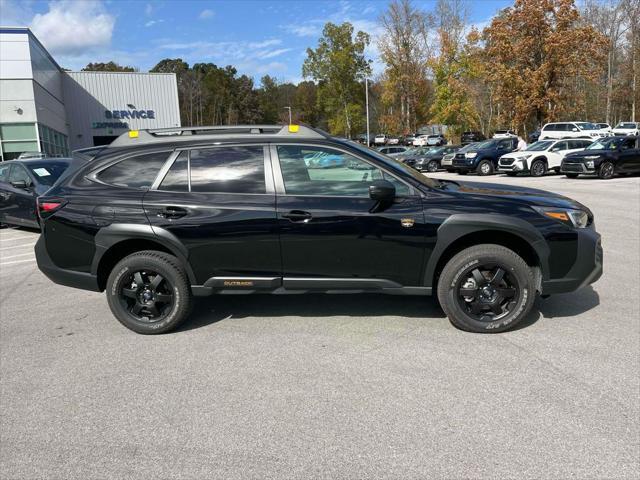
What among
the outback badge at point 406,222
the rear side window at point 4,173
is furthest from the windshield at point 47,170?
the outback badge at point 406,222

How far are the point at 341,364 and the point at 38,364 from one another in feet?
7.93

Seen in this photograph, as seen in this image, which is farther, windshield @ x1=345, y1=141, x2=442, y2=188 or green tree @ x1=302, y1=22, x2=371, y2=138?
green tree @ x1=302, y1=22, x2=371, y2=138

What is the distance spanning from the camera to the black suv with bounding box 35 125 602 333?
163 inches

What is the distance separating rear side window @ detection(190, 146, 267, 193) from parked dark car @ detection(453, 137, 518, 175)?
73.0 ft

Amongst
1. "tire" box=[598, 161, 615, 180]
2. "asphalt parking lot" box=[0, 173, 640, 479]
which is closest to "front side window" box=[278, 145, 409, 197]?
"asphalt parking lot" box=[0, 173, 640, 479]

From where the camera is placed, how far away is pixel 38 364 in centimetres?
394

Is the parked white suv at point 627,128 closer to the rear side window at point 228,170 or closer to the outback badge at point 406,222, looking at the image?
the outback badge at point 406,222

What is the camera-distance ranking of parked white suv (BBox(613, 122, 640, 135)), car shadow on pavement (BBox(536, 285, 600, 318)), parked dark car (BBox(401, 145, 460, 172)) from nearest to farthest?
1. car shadow on pavement (BBox(536, 285, 600, 318))
2. parked dark car (BBox(401, 145, 460, 172))
3. parked white suv (BBox(613, 122, 640, 135))

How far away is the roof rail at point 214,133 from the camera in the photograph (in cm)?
442

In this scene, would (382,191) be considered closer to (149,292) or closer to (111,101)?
(149,292)

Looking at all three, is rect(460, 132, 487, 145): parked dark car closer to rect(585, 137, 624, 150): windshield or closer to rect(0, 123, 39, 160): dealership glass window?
rect(585, 137, 624, 150): windshield

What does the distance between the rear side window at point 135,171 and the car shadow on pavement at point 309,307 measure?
4.55ft

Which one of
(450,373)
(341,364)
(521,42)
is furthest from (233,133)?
(521,42)

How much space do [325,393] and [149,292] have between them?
6.48 feet
